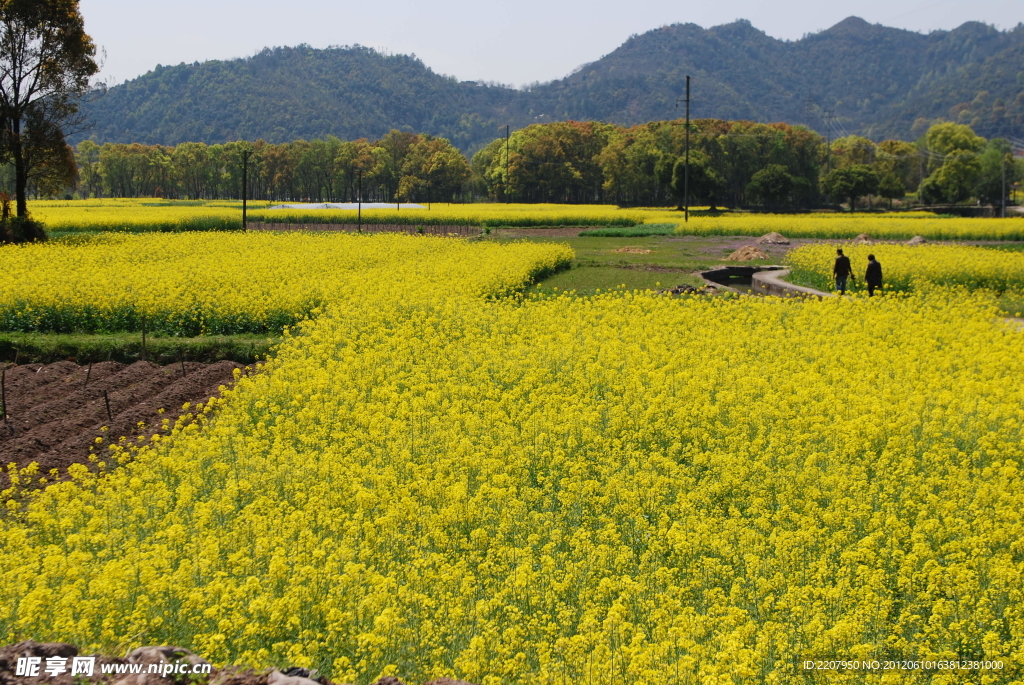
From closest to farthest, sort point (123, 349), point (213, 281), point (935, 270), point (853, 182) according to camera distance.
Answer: point (123, 349) < point (213, 281) < point (935, 270) < point (853, 182)

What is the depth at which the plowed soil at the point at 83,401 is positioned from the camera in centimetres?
1067

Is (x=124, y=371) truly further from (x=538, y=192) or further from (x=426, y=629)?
(x=538, y=192)

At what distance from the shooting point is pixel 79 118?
1323 inches

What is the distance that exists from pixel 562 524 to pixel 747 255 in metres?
31.5

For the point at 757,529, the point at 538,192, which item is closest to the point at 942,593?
the point at 757,529

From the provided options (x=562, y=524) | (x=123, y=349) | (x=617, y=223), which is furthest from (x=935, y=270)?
(x=617, y=223)

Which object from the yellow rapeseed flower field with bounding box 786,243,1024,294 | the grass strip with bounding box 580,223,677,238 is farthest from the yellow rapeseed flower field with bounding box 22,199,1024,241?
the yellow rapeseed flower field with bounding box 786,243,1024,294

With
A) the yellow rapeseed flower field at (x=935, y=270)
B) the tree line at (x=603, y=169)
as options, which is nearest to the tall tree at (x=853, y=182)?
the tree line at (x=603, y=169)

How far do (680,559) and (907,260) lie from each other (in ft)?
76.6

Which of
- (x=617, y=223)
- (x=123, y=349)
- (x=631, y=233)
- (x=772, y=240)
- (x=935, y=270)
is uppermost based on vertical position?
(x=617, y=223)

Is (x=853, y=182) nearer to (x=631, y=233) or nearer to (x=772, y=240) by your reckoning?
(x=631, y=233)

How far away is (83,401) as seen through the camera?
42.3 feet

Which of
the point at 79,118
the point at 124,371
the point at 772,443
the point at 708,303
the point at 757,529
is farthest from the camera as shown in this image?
the point at 79,118

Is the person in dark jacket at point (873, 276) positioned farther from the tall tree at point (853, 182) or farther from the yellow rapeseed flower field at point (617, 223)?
the tall tree at point (853, 182)
